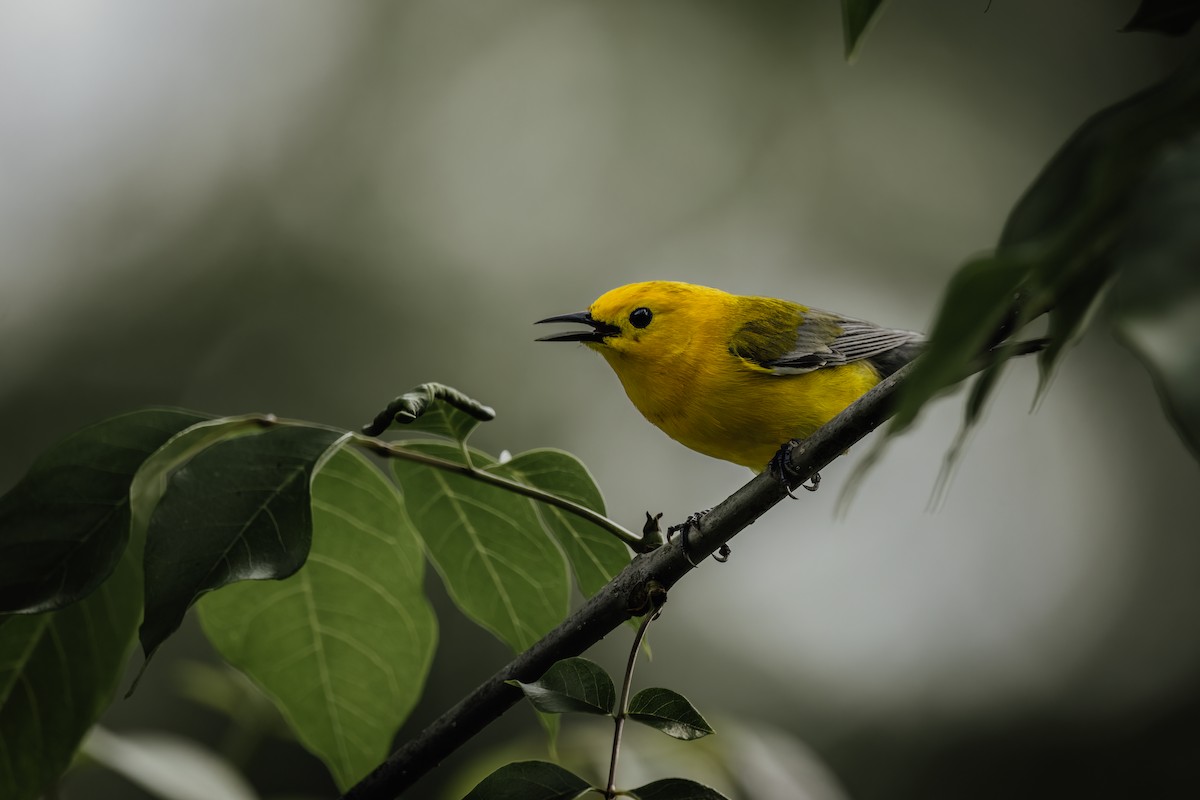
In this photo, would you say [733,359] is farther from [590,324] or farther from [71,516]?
[71,516]

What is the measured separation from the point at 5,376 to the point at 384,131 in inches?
234

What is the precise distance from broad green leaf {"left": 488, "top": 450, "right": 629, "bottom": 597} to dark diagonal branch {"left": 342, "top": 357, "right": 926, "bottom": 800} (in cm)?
26

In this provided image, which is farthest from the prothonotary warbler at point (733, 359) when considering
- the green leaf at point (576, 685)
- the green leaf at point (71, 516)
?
the green leaf at point (576, 685)

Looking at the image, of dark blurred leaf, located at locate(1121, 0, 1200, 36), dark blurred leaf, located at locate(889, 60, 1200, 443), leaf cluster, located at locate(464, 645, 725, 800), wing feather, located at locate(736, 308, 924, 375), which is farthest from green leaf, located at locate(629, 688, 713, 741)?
wing feather, located at locate(736, 308, 924, 375)

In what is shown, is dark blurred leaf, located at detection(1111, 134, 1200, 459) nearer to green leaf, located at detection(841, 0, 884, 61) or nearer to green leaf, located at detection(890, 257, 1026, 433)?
green leaf, located at detection(890, 257, 1026, 433)

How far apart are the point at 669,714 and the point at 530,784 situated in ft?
0.75

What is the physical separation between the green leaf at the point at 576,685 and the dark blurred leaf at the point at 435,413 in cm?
44

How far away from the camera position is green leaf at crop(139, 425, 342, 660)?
1.53m

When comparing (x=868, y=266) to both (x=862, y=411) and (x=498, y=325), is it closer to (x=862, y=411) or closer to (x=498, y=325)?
(x=498, y=325)

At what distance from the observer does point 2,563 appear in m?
1.61

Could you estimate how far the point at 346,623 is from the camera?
2.07 meters

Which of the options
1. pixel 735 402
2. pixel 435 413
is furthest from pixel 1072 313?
pixel 735 402

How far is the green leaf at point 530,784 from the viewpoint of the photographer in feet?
4.74

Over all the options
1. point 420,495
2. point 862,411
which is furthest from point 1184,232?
point 420,495
